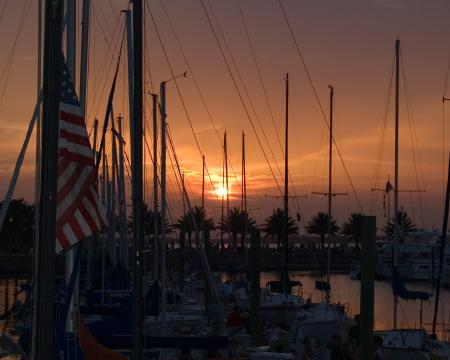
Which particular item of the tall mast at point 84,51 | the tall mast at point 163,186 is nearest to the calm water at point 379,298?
the tall mast at point 163,186

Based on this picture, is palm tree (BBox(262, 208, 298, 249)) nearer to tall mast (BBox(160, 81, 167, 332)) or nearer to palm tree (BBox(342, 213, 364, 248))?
palm tree (BBox(342, 213, 364, 248))

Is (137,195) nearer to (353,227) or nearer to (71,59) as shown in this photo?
(71,59)

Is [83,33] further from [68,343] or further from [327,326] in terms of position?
[327,326]

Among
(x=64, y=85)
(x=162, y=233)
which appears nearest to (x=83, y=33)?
(x=64, y=85)

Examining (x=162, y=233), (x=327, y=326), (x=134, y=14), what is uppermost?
(x=134, y=14)

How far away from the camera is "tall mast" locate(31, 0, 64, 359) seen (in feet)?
29.9

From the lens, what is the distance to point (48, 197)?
30.6ft

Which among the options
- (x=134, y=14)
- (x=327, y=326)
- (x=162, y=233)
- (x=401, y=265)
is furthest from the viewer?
(x=401, y=265)

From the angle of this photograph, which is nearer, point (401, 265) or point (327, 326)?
point (327, 326)

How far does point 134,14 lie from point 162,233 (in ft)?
59.2

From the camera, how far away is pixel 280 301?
128 feet

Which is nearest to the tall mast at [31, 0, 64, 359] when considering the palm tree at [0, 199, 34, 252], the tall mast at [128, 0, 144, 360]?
the tall mast at [128, 0, 144, 360]

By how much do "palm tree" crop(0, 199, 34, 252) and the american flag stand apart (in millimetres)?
90575

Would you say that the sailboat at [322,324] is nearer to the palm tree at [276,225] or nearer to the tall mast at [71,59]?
the tall mast at [71,59]
